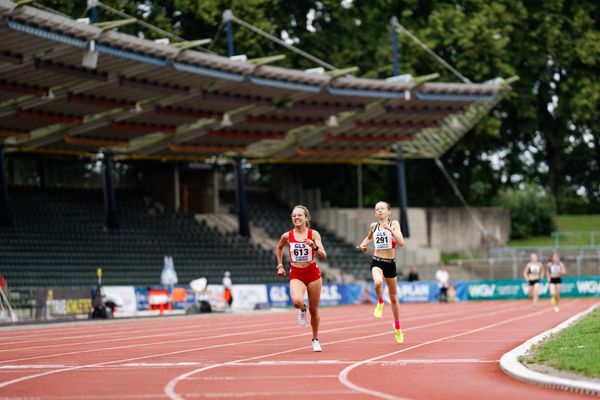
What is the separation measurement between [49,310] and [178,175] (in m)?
23.5

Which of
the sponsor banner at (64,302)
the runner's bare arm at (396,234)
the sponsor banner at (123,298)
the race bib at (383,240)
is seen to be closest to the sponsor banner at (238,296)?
the sponsor banner at (123,298)

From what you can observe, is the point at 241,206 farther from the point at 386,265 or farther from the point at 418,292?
the point at 386,265

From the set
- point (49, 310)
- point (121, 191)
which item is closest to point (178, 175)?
point (121, 191)

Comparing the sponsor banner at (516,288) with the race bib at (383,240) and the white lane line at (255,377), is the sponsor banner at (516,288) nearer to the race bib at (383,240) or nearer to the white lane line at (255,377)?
the race bib at (383,240)

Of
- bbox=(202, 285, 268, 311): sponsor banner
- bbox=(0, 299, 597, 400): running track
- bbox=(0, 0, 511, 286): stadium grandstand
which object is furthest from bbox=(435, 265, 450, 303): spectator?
bbox=(0, 299, 597, 400): running track

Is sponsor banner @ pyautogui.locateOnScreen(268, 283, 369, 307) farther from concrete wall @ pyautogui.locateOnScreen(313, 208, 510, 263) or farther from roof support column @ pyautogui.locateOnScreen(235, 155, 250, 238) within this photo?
concrete wall @ pyautogui.locateOnScreen(313, 208, 510, 263)

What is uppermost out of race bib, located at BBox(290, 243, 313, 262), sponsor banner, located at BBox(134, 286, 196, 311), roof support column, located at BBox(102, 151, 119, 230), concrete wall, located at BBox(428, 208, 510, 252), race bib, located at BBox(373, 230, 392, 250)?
roof support column, located at BBox(102, 151, 119, 230)

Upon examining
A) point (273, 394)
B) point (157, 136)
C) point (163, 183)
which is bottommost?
point (273, 394)

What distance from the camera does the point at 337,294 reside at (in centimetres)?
4847

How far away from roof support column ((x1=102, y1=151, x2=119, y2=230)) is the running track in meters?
→ 24.3

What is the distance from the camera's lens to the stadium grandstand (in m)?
40.0

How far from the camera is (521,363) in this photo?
13.4 metres

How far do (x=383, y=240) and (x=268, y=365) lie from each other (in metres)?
3.87

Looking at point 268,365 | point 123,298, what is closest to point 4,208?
point 123,298
